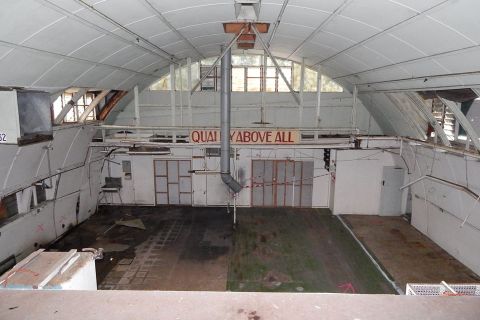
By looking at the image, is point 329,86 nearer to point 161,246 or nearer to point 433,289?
point 161,246

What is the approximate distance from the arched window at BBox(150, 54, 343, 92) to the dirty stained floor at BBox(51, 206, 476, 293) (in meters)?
6.08

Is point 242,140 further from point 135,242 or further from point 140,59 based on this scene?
point 135,242

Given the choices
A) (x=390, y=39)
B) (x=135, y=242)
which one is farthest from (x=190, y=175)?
(x=390, y=39)

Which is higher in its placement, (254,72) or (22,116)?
(254,72)

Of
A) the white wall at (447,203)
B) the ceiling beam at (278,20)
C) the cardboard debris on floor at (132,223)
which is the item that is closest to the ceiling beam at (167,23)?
the ceiling beam at (278,20)

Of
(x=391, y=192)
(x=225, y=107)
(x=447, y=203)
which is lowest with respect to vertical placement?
(x=391, y=192)

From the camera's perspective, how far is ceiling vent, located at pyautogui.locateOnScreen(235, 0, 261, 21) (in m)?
6.79

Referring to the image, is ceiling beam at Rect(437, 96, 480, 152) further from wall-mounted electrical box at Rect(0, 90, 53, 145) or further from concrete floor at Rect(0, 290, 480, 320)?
wall-mounted electrical box at Rect(0, 90, 53, 145)

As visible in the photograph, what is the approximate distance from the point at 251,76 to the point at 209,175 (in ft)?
17.6

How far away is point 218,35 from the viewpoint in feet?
34.7

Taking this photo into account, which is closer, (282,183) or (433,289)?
(433,289)

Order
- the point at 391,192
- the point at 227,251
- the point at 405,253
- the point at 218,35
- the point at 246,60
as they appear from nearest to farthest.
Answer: the point at 218,35
the point at 405,253
the point at 227,251
the point at 391,192
the point at 246,60

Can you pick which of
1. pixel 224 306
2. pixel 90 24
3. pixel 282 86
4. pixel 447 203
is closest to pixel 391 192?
pixel 447 203

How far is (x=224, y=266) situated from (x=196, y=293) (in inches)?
371
